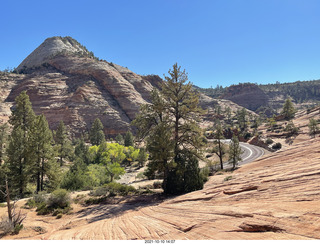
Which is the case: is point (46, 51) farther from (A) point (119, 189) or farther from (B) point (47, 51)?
(A) point (119, 189)

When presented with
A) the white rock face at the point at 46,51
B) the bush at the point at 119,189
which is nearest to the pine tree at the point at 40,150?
the bush at the point at 119,189

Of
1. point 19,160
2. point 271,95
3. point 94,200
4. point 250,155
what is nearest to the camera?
point 94,200

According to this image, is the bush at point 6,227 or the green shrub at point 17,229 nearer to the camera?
the bush at point 6,227

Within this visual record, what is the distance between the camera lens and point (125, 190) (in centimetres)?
1614

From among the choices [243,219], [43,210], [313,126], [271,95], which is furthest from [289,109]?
[271,95]

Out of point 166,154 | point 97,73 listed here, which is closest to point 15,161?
point 166,154

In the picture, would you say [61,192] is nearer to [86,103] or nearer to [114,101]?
[86,103]

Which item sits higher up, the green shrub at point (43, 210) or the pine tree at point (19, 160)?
the pine tree at point (19, 160)

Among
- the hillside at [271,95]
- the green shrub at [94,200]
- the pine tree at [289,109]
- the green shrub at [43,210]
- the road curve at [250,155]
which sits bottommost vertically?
the road curve at [250,155]

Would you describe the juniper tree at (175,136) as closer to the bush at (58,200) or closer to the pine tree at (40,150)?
the bush at (58,200)

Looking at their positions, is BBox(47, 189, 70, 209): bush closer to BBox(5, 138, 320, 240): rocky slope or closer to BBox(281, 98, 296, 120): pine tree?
BBox(5, 138, 320, 240): rocky slope

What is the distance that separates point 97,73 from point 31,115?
79958mm

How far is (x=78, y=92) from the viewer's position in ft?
294

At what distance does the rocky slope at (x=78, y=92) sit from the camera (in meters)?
80.2
